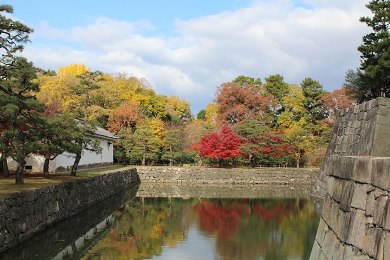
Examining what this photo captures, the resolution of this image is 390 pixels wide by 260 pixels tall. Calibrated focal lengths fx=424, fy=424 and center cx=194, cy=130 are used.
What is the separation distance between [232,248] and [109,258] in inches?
131

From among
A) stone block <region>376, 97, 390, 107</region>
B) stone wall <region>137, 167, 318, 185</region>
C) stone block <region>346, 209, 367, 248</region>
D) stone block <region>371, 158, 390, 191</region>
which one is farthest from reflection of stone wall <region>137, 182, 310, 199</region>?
stone block <region>371, 158, 390, 191</region>

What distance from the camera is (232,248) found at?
11656mm

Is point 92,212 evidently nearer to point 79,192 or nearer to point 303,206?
point 79,192

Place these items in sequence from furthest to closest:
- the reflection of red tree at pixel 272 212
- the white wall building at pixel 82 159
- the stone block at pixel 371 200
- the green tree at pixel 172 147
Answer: the green tree at pixel 172 147, the white wall building at pixel 82 159, the reflection of red tree at pixel 272 212, the stone block at pixel 371 200

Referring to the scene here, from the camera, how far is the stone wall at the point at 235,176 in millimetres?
32844

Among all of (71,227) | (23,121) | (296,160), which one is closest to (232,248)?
(71,227)

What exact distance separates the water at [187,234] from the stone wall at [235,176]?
Result: 11118 millimetres

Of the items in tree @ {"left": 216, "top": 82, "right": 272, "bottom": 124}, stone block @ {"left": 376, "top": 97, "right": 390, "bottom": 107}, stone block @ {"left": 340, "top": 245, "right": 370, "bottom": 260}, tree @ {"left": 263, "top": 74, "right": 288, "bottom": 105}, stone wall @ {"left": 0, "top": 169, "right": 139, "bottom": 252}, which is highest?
tree @ {"left": 263, "top": 74, "right": 288, "bottom": 105}

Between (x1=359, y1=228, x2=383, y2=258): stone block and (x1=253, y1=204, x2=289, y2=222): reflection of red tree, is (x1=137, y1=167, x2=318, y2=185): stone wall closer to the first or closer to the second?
(x1=253, y1=204, x2=289, y2=222): reflection of red tree

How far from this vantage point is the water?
36.3 ft

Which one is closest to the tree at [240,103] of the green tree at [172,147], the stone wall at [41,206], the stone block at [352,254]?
the green tree at [172,147]

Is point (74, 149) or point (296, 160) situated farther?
point (296, 160)

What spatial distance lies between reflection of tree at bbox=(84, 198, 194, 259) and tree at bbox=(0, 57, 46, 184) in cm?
380

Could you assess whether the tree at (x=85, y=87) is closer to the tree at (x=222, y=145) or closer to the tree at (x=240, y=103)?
the tree at (x=222, y=145)
